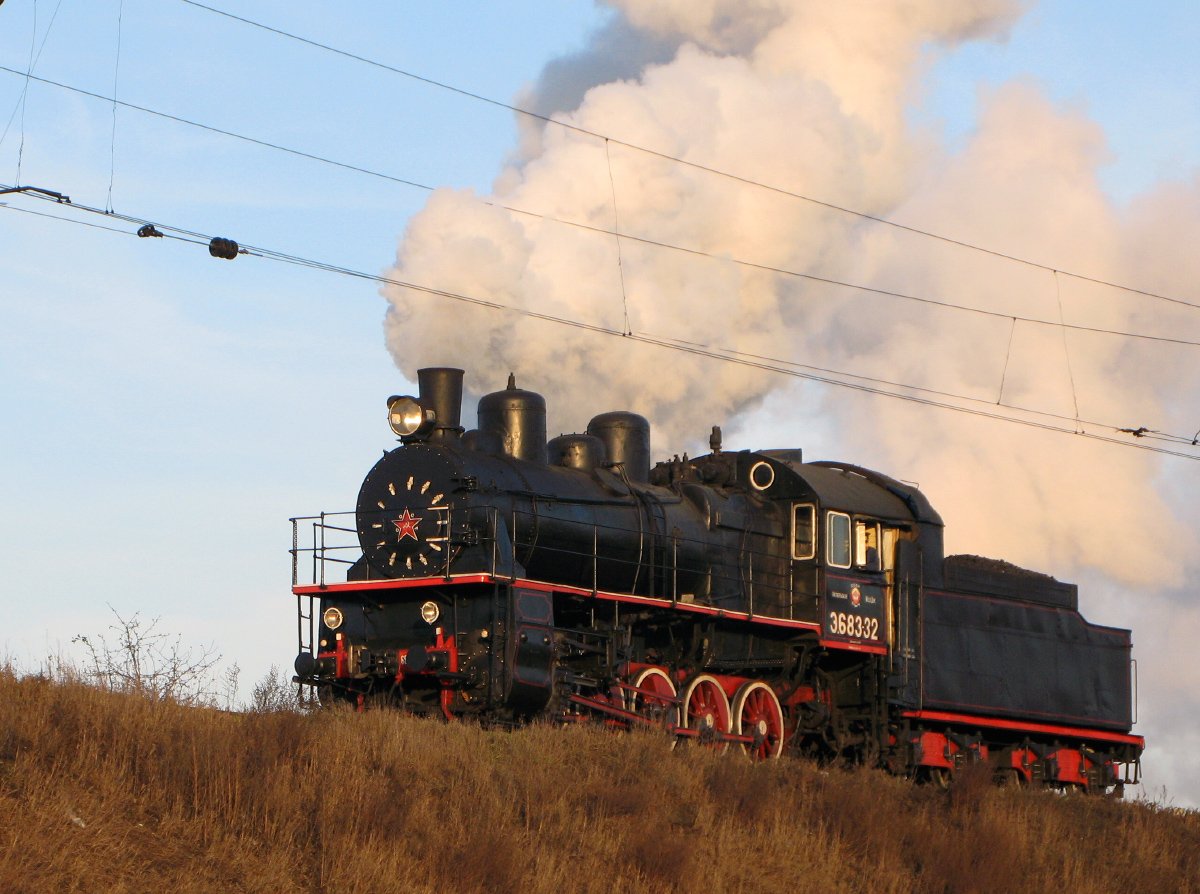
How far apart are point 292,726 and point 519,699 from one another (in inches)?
148

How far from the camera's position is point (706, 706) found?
64.1 feet

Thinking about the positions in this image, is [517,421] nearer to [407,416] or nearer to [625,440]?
[407,416]

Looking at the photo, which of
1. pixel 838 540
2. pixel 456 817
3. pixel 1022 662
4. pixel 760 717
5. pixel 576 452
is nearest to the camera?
pixel 456 817

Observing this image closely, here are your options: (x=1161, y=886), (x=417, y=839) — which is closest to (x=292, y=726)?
(x=417, y=839)

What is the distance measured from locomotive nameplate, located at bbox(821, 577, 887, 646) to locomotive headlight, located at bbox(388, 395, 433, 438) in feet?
18.8

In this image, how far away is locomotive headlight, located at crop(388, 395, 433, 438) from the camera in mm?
18359

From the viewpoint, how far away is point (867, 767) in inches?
701

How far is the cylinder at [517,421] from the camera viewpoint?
19.0 metres

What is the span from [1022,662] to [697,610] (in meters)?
6.25

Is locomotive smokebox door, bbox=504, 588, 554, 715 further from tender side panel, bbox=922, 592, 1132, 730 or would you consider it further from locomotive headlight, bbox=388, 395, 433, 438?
tender side panel, bbox=922, 592, 1132, 730

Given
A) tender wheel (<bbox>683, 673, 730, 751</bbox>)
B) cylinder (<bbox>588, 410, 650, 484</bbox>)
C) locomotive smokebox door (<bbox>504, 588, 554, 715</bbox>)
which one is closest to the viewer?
locomotive smokebox door (<bbox>504, 588, 554, 715</bbox>)

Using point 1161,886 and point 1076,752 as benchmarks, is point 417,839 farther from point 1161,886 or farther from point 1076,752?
point 1076,752

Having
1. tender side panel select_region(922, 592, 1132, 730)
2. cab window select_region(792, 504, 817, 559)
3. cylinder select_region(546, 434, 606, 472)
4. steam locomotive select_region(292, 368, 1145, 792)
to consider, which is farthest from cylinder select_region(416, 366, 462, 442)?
tender side panel select_region(922, 592, 1132, 730)

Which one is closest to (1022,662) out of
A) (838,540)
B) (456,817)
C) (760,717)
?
Answer: (838,540)
